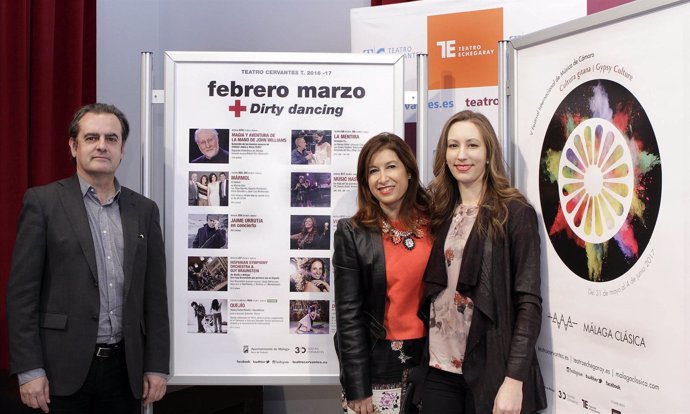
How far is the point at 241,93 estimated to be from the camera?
2508 mm

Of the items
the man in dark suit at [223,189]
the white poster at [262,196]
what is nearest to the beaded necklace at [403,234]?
the white poster at [262,196]

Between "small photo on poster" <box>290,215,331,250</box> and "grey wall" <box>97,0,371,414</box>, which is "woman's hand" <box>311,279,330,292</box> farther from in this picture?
"grey wall" <box>97,0,371,414</box>

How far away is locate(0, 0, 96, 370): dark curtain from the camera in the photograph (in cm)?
281

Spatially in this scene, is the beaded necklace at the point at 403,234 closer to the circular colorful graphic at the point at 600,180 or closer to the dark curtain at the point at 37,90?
the circular colorful graphic at the point at 600,180

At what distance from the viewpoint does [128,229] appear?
2.21m

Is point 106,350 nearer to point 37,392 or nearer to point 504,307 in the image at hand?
point 37,392

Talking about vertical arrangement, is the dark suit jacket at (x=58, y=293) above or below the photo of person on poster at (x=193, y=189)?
below

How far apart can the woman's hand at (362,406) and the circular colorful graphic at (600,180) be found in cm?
76

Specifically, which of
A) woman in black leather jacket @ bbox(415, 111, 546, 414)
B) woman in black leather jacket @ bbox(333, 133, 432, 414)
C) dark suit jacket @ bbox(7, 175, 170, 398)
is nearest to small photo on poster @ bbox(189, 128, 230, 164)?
dark suit jacket @ bbox(7, 175, 170, 398)

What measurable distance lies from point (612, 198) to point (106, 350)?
1599 millimetres

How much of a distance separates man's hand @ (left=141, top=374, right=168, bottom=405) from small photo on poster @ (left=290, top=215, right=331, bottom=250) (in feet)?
2.19

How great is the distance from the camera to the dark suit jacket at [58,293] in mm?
2027

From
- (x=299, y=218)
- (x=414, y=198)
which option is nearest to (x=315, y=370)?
(x=299, y=218)

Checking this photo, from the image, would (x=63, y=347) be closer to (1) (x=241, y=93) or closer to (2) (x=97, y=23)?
(1) (x=241, y=93)
